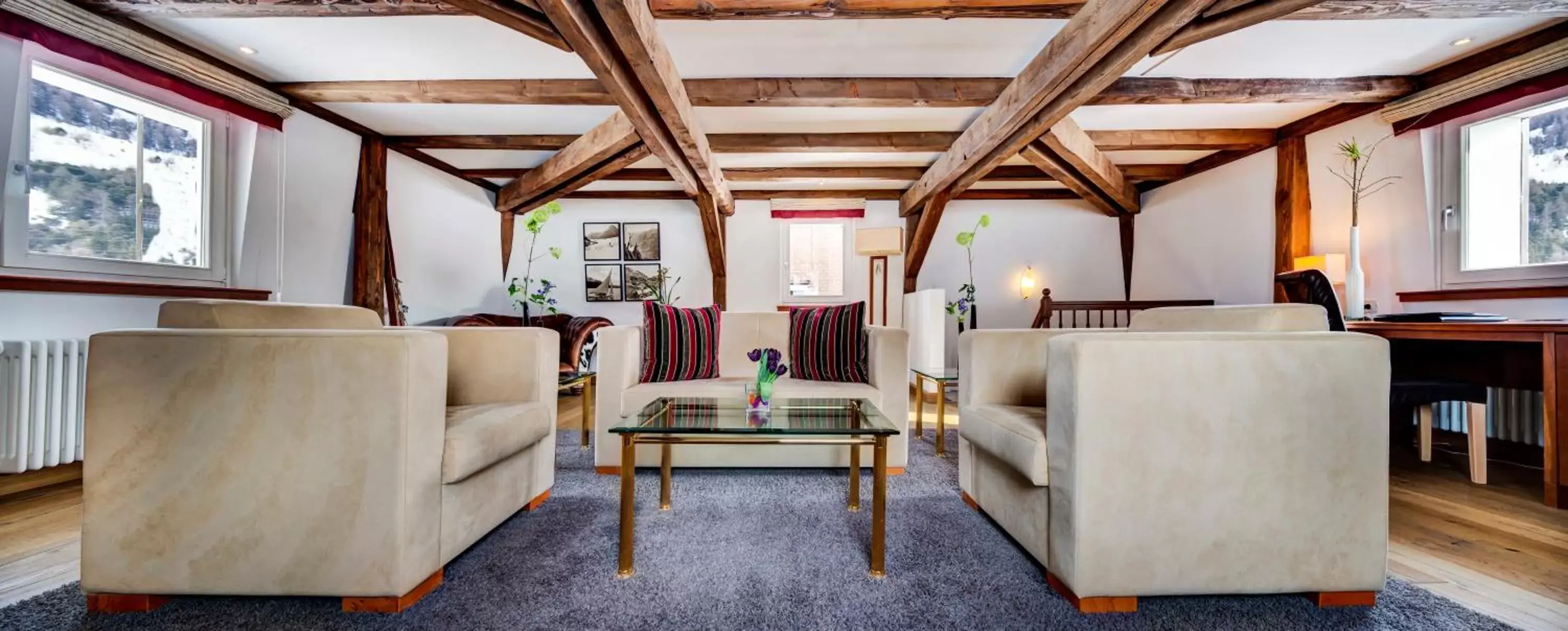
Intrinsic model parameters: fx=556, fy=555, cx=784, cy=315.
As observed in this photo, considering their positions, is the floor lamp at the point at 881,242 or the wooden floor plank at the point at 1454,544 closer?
the wooden floor plank at the point at 1454,544

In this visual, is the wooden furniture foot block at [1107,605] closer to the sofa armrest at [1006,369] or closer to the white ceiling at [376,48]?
the sofa armrest at [1006,369]

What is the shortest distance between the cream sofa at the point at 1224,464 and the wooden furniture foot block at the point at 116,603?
2.19 m

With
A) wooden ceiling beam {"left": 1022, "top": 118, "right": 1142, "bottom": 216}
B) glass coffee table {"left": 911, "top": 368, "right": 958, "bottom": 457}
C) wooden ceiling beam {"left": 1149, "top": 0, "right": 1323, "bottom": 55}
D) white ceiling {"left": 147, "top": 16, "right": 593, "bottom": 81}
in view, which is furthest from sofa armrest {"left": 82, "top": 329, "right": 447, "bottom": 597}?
wooden ceiling beam {"left": 1022, "top": 118, "right": 1142, "bottom": 216}

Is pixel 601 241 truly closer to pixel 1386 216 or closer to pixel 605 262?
pixel 605 262

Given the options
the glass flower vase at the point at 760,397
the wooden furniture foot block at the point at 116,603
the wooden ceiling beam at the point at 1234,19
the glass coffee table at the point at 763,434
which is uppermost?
the wooden ceiling beam at the point at 1234,19

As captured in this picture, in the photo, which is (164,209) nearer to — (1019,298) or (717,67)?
(717,67)

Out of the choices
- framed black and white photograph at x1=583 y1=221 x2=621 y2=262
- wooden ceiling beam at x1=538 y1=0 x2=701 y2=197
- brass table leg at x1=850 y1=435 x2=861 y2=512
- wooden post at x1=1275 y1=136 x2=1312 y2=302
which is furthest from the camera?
framed black and white photograph at x1=583 y1=221 x2=621 y2=262

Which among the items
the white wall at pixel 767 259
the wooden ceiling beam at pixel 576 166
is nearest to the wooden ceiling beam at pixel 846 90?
the wooden ceiling beam at pixel 576 166

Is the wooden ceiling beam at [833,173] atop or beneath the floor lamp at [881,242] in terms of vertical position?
atop

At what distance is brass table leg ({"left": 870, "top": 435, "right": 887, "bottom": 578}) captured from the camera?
1.51m

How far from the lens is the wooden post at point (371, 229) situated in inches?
160

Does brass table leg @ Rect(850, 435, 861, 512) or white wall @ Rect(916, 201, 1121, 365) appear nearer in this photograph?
brass table leg @ Rect(850, 435, 861, 512)

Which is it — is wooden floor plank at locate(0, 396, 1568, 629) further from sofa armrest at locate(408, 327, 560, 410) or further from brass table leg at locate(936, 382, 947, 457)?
brass table leg at locate(936, 382, 947, 457)

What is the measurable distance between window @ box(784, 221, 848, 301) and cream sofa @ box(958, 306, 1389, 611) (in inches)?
201
